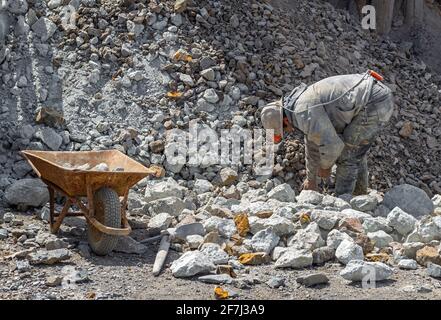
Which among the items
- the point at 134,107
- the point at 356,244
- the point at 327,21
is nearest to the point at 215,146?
the point at 134,107

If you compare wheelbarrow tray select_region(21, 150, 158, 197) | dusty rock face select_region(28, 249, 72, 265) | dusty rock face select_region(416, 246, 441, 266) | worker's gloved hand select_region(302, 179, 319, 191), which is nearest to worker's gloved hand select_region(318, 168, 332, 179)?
worker's gloved hand select_region(302, 179, 319, 191)

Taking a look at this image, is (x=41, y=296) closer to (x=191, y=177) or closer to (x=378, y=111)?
(x=191, y=177)

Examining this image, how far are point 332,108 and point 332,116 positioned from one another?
0.28 ft

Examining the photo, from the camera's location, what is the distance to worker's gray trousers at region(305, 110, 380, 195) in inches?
300

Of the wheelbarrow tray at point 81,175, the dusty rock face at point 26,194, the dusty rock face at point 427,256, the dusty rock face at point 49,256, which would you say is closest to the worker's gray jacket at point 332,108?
the dusty rock face at point 427,256

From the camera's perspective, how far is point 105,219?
6.41 m

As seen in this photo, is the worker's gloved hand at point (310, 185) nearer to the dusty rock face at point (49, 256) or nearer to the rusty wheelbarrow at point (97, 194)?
the rusty wheelbarrow at point (97, 194)

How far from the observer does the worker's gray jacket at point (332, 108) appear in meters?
7.40

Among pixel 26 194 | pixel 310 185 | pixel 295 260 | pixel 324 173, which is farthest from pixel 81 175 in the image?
pixel 324 173

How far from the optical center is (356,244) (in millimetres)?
6441

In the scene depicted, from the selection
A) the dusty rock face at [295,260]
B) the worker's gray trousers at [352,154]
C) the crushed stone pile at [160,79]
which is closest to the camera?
the dusty rock face at [295,260]

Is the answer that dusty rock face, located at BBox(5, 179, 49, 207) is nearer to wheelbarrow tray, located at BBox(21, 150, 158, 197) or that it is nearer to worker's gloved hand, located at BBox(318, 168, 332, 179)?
wheelbarrow tray, located at BBox(21, 150, 158, 197)

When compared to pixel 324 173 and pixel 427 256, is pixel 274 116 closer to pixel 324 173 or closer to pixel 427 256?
pixel 324 173

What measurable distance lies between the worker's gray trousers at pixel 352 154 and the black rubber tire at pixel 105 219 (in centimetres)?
204
